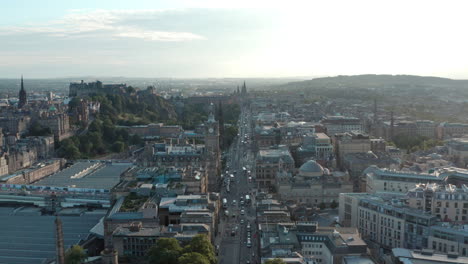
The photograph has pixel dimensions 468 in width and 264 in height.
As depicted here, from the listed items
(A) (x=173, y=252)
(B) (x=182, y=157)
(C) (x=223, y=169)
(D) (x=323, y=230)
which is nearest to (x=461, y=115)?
(C) (x=223, y=169)

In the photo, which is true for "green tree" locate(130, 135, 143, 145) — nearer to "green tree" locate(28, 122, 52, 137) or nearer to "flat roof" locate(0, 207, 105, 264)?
"green tree" locate(28, 122, 52, 137)

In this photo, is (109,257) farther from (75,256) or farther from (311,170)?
(311,170)

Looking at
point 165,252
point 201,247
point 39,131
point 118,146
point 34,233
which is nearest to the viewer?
point 165,252

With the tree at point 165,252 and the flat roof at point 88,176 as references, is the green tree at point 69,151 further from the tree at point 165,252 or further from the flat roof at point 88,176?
the tree at point 165,252

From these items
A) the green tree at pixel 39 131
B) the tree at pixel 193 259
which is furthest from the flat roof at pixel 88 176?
the tree at pixel 193 259

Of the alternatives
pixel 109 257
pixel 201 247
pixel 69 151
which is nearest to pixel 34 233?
pixel 109 257

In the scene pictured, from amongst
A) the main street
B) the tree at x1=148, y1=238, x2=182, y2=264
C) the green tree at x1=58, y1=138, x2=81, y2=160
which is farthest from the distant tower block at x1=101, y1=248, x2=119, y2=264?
the green tree at x1=58, y1=138, x2=81, y2=160

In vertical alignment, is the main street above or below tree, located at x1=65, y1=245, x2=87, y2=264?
below

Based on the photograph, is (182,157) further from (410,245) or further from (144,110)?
(144,110)
